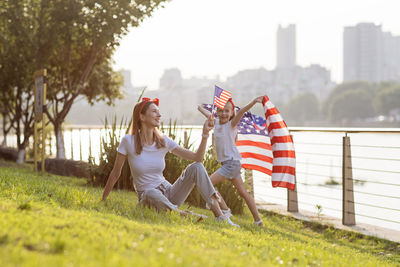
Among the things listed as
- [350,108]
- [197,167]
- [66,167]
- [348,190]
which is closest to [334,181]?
[66,167]

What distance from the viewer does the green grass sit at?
274 centimetres

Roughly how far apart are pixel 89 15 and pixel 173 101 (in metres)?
142

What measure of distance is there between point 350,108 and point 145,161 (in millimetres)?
113793

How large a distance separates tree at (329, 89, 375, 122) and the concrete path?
4239 inches

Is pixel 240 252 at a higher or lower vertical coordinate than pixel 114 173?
lower

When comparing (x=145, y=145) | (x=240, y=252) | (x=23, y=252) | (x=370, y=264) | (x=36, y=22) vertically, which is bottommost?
(x=370, y=264)

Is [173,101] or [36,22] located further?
[173,101]

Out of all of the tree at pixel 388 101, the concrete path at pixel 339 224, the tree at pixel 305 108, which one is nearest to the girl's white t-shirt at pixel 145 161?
the concrete path at pixel 339 224

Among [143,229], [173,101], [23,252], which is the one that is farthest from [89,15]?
[173,101]

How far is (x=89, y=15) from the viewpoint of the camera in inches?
526

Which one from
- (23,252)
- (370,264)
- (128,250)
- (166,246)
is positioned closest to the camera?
(23,252)

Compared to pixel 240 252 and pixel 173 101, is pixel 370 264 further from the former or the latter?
pixel 173 101

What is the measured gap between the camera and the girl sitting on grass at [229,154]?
6.00 metres

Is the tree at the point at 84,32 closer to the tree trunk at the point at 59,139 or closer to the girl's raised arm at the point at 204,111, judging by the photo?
the tree trunk at the point at 59,139
